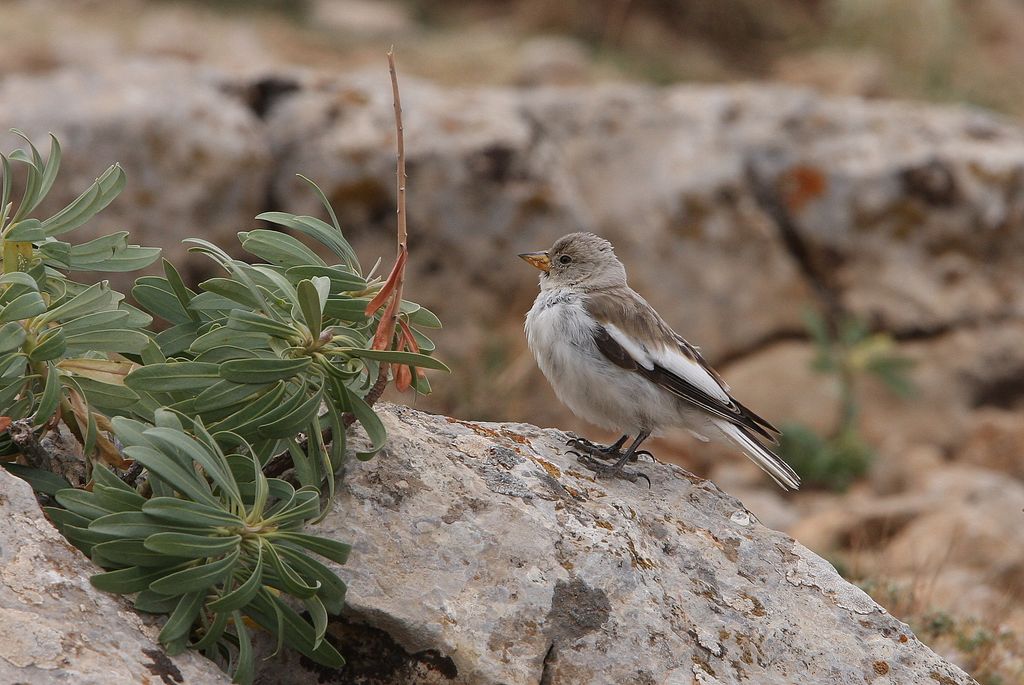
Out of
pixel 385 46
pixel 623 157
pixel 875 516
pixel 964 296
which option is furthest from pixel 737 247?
pixel 385 46

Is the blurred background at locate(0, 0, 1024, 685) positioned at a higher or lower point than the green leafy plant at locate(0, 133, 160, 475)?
higher

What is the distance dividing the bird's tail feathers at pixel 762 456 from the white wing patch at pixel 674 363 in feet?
0.43

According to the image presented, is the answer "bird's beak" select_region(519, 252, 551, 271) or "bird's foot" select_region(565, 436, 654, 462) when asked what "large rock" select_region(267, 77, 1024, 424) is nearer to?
"bird's beak" select_region(519, 252, 551, 271)

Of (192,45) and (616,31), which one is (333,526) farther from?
(616,31)

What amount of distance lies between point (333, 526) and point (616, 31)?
46.7ft

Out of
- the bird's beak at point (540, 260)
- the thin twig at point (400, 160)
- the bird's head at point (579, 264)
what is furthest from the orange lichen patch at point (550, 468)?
the bird's beak at point (540, 260)

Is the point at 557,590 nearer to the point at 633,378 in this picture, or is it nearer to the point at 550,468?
the point at 550,468

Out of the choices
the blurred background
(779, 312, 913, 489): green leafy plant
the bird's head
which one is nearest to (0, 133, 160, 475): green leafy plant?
the bird's head

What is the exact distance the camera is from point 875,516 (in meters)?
7.87

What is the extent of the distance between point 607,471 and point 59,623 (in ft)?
6.65

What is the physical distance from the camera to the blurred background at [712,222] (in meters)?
8.88

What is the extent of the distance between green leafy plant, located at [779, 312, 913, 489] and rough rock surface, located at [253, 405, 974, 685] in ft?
19.1

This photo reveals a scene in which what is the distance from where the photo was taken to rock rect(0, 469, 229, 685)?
261 centimetres

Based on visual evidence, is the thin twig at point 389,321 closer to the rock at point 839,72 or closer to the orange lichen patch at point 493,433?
the orange lichen patch at point 493,433
